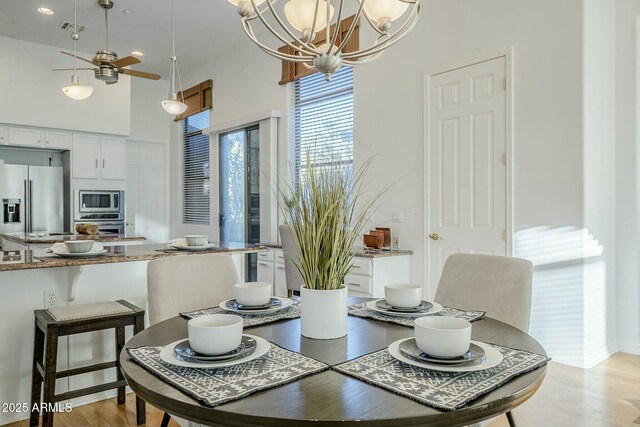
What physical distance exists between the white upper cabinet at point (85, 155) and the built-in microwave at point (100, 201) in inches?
9.4

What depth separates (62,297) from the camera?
2.55 meters

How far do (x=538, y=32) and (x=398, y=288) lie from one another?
2.58 m

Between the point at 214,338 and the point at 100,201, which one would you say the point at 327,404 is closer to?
the point at 214,338

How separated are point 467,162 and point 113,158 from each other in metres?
4.90

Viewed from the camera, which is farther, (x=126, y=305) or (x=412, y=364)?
(x=126, y=305)

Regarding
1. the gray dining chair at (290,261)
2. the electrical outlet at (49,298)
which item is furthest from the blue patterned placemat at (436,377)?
the gray dining chair at (290,261)

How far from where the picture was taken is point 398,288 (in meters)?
1.63

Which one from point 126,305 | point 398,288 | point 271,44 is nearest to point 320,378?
point 398,288

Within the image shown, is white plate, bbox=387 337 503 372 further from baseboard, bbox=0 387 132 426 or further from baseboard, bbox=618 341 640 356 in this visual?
baseboard, bbox=618 341 640 356

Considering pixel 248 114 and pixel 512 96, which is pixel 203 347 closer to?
pixel 512 96

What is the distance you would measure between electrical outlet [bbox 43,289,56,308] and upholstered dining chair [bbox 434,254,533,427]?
2.05 metres

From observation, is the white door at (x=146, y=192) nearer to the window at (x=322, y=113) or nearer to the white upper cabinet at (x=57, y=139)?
the white upper cabinet at (x=57, y=139)

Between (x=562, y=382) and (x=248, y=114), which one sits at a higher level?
(x=248, y=114)

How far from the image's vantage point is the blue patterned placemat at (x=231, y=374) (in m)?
0.91
